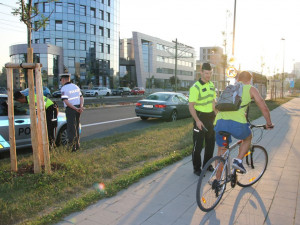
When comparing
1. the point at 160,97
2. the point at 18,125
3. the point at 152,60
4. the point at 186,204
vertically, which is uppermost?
the point at 152,60

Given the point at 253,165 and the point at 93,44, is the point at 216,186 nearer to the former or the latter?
the point at 253,165

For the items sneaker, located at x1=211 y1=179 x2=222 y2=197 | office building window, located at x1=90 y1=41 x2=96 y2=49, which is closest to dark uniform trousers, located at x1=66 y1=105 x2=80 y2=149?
sneaker, located at x1=211 y1=179 x2=222 y2=197

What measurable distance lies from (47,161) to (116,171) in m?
1.18

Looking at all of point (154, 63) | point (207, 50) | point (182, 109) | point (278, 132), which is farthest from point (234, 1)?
point (207, 50)

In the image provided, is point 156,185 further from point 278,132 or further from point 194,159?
point 278,132

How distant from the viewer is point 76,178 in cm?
438

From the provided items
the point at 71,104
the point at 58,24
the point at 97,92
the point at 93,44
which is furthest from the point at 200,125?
the point at 93,44

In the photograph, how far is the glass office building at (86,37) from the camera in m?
55.5

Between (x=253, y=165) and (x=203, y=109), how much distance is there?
1.17 meters

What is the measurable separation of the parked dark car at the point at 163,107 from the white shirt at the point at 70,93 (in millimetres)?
6865

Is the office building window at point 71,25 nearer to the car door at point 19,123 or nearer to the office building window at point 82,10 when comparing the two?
the office building window at point 82,10

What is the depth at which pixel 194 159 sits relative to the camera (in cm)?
471

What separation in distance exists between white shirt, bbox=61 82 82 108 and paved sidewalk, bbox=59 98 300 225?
244cm

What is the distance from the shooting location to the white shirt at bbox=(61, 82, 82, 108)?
19.0 feet
